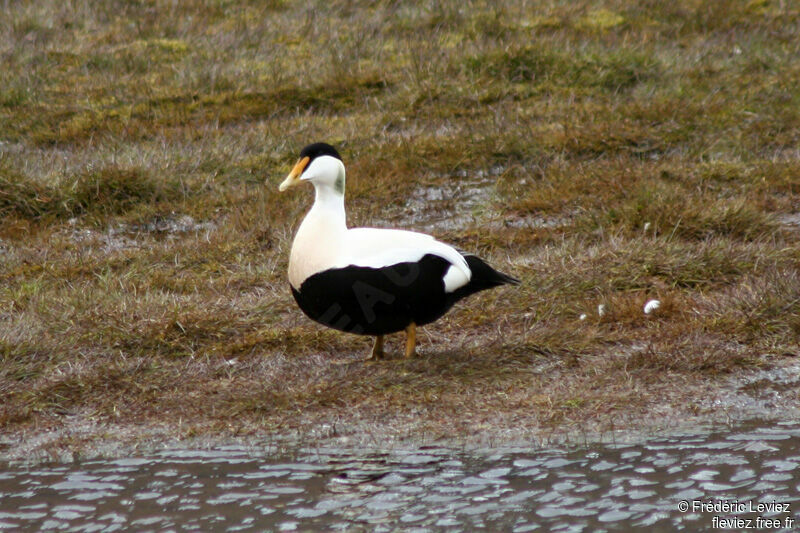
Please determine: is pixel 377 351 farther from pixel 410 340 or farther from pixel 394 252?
pixel 394 252

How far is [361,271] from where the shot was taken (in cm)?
523

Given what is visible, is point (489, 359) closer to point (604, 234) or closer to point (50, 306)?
point (604, 234)

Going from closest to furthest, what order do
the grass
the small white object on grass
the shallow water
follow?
the shallow water
the grass
the small white object on grass

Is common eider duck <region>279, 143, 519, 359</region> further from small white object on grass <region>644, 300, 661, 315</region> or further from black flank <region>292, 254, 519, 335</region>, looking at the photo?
small white object on grass <region>644, 300, 661, 315</region>

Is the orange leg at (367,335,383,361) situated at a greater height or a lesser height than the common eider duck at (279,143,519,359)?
lesser

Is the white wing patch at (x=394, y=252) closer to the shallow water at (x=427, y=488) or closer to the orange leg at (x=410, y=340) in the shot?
the orange leg at (x=410, y=340)

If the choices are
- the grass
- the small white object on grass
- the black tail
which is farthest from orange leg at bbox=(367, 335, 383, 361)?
the small white object on grass

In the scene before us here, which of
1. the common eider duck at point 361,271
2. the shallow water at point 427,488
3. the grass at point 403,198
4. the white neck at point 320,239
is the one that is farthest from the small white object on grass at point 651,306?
the white neck at point 320,239

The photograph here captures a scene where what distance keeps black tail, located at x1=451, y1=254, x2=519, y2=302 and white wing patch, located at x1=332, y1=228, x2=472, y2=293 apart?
0.16 ft

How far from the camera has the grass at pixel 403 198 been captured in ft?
17.8

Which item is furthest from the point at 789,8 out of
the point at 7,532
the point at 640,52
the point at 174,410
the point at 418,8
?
the point at 7,532

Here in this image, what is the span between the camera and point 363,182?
8.64 m

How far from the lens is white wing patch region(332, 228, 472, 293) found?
5.28 meters

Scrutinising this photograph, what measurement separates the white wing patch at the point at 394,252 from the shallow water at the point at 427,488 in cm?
99
